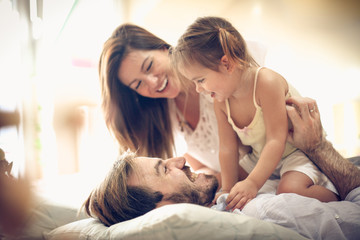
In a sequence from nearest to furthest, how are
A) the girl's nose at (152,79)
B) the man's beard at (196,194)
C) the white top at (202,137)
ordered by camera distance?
the man's beard at (196,194), the girl's nose at (152,79), the white top at (202,137)

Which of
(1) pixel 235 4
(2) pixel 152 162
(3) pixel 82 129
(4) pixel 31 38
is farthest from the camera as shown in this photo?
(3) pixel 82 129

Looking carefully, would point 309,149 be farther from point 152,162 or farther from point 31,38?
point 31,38

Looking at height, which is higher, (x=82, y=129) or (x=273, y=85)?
(x=273, y=85)

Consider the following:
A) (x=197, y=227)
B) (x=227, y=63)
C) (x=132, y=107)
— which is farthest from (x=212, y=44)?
(x=132, y=107)

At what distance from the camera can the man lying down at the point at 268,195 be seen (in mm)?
548

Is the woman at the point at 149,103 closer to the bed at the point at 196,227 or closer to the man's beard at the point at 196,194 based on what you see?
the man's beard at the point at 196,194

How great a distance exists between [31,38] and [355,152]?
109 cm

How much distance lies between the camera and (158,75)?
40.1 inches

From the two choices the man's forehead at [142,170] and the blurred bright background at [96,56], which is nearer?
the blurred bright background at [96,56]

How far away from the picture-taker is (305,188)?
29.6 inches

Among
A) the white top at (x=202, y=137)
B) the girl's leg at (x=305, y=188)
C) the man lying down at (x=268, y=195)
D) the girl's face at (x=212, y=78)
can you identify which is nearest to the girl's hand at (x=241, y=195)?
the man lying down at (x=268, y=195)

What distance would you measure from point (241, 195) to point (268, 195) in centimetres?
7

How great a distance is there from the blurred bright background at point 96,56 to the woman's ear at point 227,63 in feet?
0.58

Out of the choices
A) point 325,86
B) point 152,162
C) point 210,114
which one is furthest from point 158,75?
point 325,86
